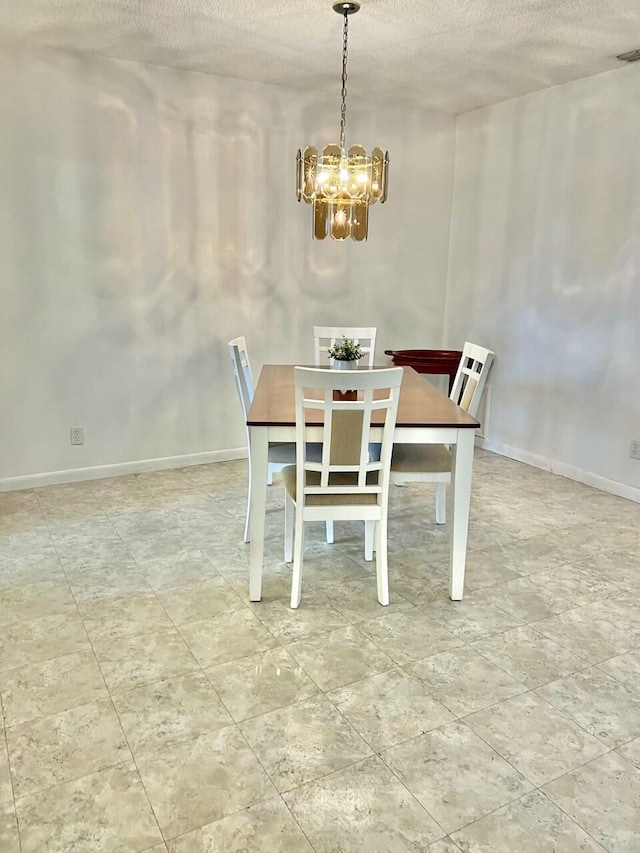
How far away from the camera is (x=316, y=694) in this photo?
2.03m

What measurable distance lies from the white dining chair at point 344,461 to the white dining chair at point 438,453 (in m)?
0.17

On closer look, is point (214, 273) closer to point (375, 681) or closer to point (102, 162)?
point (102, 162)

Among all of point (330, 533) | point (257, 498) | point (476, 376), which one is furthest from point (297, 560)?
point (476, 376)

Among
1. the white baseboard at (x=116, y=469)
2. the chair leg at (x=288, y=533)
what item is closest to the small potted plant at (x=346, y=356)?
the chair leg at (x=288, y=533)

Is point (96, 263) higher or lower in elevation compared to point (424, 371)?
higher

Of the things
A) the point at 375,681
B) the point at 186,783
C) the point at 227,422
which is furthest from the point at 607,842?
the point at 227,422

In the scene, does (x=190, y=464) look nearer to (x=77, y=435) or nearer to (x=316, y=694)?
(x=77, y=435)

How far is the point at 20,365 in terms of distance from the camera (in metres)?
3.78

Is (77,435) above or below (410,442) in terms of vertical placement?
below

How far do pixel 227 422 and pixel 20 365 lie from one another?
1.39 meters

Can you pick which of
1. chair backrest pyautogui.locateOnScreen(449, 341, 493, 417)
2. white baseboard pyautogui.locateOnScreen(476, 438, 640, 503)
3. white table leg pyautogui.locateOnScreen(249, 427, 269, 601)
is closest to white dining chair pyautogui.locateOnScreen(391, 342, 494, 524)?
chair backrest pyautogui.locateOnScreen(449, 341, 493, 417)

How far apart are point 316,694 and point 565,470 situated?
2884 mm

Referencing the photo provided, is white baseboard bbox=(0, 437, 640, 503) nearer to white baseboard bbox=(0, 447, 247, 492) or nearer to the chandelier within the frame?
white baseboard bbox=(0, 447, 247, 492)

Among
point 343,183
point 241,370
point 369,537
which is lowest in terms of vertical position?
point 369,537
